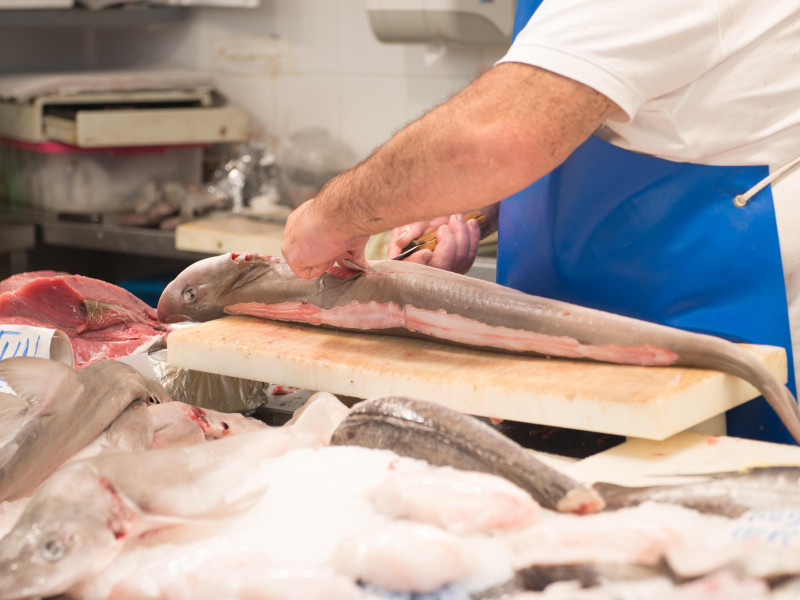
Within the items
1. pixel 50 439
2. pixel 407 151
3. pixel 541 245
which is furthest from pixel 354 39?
pixel 50 439

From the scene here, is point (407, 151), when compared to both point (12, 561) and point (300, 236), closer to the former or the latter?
point (300, 236)

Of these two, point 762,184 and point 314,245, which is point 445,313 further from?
point 762,184

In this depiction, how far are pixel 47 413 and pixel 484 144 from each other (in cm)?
92

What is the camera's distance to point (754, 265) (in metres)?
2.09

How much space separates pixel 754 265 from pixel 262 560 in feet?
4.29

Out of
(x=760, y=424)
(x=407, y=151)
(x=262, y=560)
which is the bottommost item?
(x=760, y=424)

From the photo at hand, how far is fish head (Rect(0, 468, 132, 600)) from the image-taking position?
1.26 metres

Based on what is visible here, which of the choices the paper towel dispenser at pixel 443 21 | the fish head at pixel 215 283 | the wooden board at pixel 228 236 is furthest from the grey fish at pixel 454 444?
the paper towel dispenser at pixel 443 21

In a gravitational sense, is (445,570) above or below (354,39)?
below

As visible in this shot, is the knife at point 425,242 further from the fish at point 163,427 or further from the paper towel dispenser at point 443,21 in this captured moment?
the paper towel dispenser at point 443,21

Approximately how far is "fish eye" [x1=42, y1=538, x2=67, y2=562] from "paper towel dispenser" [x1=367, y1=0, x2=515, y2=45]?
338 cm

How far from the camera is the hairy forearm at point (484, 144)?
182 centimetres

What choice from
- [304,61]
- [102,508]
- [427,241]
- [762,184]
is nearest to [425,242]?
[427,241]

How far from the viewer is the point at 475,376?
1.95 meters
